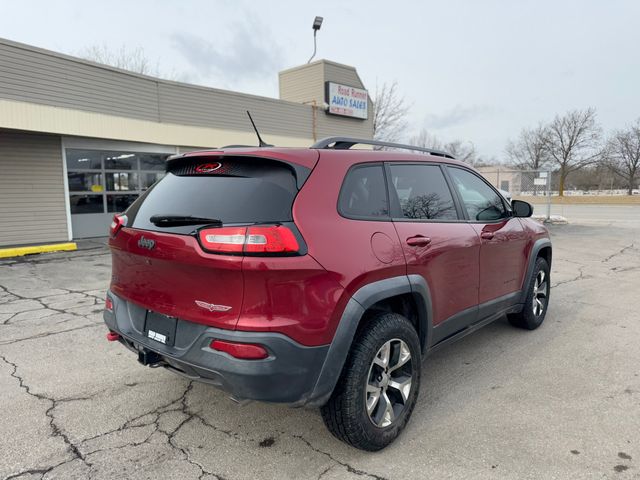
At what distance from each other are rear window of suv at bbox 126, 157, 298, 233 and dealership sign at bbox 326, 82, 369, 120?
17.0 meters

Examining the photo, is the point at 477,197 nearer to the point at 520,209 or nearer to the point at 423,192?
the point at 520,209

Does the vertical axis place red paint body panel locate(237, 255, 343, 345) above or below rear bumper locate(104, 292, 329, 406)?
above

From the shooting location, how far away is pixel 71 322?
515 cm

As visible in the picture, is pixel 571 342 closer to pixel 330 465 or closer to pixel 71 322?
pixel 330 465

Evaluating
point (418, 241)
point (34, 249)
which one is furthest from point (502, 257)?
point (34, 249)

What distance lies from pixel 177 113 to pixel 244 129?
2639 mm

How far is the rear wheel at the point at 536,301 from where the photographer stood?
15.2ft

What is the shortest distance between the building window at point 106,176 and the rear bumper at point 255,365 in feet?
40.8

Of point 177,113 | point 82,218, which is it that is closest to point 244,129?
point 177,113

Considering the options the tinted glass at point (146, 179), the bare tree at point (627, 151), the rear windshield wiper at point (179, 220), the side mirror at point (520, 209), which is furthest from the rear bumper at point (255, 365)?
the bare tree at point (627, 151)

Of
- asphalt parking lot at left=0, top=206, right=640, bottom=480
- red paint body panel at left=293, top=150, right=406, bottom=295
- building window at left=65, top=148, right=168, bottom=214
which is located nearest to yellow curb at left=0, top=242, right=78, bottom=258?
building window at left=65, top=148, right=168, bottom=214

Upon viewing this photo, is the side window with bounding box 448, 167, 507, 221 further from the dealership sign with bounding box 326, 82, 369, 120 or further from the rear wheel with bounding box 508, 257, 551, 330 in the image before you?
the dealership sign with bounding box 326, 82, 369, 120

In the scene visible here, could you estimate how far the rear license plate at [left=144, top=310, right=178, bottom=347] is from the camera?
2.47 m

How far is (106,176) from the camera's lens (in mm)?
13570
